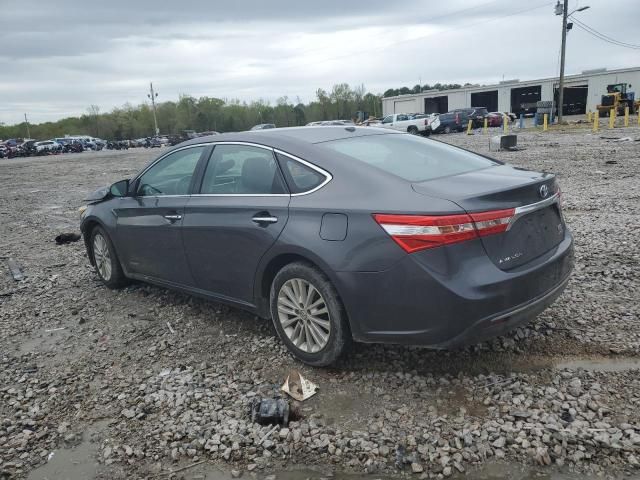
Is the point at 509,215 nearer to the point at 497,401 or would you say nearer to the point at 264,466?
the point at 497,401

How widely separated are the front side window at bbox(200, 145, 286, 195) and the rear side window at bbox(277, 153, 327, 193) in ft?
0.24

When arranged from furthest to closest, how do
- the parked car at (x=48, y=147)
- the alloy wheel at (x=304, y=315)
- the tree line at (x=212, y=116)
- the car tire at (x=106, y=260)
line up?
the tree line at (x=212, y=116) < the parked car at (x=48, y=147) < the car tire at (x=106, y=260) < the alloy wheel at (x=304, y=315)

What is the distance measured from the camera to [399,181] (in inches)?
136

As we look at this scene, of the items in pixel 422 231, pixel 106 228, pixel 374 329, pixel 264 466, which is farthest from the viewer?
pixel 106 228

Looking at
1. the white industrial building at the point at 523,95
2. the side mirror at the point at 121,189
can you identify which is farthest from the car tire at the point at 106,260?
the white industrial building at the point at 523,95

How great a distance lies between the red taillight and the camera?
307cm

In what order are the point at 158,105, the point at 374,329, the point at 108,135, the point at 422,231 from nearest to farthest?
1. the point at 422,231
2. the point at 374,329
3. the point at 108,135
4. the point at 158,105

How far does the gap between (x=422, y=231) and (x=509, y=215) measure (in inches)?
22.0

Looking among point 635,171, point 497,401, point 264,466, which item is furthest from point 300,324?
point 635,171

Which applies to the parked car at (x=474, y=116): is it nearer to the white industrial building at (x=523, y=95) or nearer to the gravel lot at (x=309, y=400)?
the white industrial building at (x=523, y=95)

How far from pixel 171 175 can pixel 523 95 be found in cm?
7157

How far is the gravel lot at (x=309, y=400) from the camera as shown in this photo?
287 cm

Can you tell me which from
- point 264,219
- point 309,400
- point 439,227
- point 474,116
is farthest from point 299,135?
point 474,116

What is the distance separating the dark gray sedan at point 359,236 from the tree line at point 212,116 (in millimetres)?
106727
